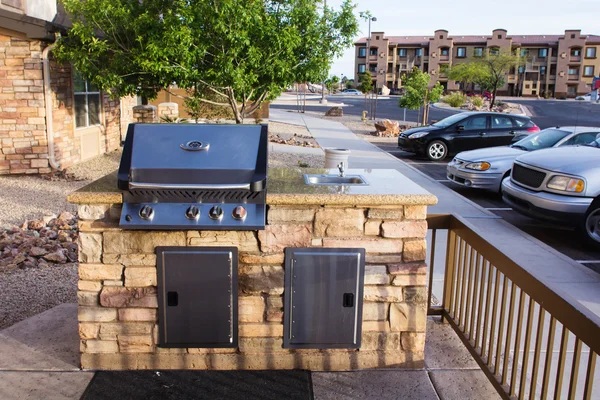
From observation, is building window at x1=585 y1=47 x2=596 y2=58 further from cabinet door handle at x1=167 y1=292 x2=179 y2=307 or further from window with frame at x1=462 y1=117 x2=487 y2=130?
cabinet door handle at x1=167 y1=292 x2=179 y2=307

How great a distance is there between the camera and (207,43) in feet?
34.4

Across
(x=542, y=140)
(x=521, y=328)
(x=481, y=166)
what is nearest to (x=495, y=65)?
(x=542, y=140)

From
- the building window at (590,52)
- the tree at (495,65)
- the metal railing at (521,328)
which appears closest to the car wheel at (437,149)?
the metal railing at (521,328)

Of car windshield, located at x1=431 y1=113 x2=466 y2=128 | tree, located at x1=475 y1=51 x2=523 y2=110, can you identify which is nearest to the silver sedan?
car windshield, located at x1=431 y1=113 x2=466 y2=128

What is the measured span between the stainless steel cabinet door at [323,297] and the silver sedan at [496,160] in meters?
7.95

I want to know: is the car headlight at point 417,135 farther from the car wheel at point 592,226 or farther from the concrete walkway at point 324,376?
the concrete walkway at point 324,376

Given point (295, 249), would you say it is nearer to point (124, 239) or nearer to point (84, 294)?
point (124, 239)

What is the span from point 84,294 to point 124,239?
47cm

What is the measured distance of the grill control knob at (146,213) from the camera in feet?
12.1

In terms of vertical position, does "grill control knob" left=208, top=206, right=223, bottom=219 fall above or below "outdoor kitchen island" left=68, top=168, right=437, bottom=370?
above

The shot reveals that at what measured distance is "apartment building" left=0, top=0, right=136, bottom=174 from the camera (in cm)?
1109

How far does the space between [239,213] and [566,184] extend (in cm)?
588

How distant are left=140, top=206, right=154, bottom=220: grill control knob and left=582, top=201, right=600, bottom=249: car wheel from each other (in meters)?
6.20

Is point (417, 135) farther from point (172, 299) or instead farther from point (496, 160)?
point (172, 299)
